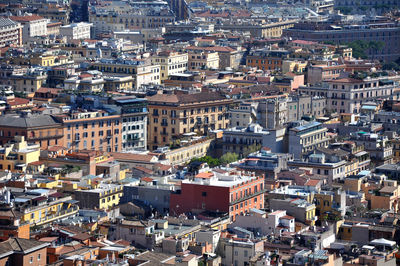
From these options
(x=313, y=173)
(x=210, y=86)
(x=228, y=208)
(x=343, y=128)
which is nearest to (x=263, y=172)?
(x=313, y=173)

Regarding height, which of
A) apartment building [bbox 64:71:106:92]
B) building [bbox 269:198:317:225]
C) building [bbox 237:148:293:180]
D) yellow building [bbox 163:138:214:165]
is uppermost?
apartment building [bbox 64:71:106:92]

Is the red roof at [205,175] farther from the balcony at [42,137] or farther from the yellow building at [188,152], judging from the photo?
the balcony at [42,137]

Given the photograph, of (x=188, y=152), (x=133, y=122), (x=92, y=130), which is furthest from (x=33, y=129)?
(x=133, y=122)

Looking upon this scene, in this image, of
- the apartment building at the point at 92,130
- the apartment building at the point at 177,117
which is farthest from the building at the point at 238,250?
the apartment building at the point at 177,117

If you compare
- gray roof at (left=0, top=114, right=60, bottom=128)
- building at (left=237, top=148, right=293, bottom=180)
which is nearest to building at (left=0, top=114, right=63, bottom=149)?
gray roof at (left=0, top=114, right=60, bottom=128)

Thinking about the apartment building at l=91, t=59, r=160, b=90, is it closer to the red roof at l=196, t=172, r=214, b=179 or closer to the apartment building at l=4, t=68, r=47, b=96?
the apartment building at l=4, t=68, r=47, b=96
